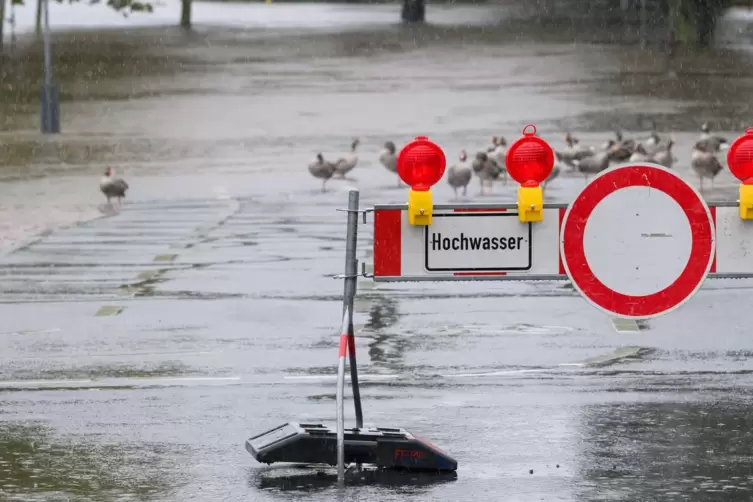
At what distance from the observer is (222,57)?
55.1 meters

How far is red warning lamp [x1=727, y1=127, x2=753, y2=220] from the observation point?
8.58 m

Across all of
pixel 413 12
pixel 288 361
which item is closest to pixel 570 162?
pixel 288 361

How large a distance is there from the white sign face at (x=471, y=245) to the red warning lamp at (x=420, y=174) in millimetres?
95

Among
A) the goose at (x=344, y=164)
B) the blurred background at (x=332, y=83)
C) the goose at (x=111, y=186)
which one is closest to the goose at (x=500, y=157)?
the goose at (x=344, y=164)

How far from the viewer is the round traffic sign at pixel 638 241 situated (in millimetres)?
8570

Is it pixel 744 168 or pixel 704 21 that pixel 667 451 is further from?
pixel 704 21

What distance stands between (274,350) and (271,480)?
3.92 meters

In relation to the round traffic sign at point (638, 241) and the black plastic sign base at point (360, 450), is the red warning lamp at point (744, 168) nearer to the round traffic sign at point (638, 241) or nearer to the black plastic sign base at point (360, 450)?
the round traffic sign at point (638, 241)

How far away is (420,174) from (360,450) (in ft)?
4.35

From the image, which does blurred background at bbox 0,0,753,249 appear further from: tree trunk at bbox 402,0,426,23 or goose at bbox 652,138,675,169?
goose at bbox 652,138,675,169

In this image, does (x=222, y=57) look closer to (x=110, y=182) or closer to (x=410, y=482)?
(x=110, y=182)


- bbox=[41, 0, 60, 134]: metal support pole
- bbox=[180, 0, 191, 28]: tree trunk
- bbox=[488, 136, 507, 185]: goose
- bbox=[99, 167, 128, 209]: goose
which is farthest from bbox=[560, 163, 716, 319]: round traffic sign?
bbox=[180, 0, 191, 28]: tree trunk

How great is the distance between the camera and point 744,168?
28.2 feet

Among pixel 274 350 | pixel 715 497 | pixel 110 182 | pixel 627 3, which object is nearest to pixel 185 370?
pixel 274 350
